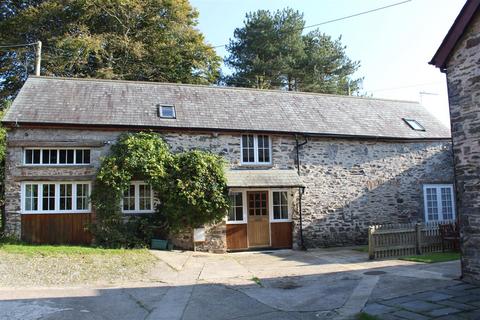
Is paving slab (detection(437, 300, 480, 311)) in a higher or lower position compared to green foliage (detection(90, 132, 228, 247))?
lower

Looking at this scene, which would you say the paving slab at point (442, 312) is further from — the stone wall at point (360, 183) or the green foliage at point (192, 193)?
the stone wall at point (360, 183)

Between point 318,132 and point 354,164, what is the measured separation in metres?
2.23

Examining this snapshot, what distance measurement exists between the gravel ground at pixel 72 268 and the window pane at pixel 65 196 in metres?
2.59

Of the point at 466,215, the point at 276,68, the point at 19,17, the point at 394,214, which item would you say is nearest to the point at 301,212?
the point at 394,214

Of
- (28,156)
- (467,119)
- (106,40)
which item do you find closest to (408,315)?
(467,119)

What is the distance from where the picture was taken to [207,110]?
58.6ft

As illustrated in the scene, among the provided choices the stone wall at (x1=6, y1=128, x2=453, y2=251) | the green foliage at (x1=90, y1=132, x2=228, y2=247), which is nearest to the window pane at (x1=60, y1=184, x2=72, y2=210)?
the stone wall at (x1=6, y1=128, x2=453, y2=251)

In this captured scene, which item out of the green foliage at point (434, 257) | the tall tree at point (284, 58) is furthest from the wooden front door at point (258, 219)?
the tall tree at point (284, 58)

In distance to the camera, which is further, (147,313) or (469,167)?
(469,167)

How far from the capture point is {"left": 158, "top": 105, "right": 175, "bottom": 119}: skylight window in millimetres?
16970

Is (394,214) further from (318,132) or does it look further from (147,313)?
(147,313)

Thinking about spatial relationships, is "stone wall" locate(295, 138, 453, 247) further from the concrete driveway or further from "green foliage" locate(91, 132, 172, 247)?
"green foliage" locate(91, 132, 172, 247)

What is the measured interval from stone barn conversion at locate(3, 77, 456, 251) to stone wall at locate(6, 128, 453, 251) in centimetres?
4

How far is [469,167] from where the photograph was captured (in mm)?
9523
